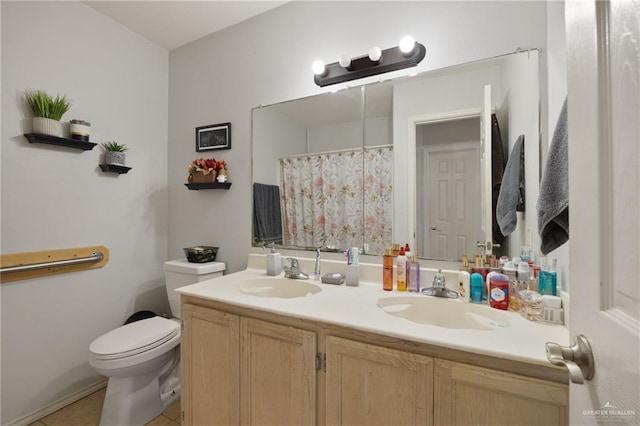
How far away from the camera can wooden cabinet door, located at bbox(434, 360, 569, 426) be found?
2.35ft

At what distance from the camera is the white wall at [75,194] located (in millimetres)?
1512

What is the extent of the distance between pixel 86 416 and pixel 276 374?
142cm

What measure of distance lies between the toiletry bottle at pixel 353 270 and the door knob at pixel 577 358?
37.8 inches

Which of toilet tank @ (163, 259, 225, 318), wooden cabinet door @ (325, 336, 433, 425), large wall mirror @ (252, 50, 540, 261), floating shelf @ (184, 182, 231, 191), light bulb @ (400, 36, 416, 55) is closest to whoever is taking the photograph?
wooden cabinet door @ (325, 336, 433, 425)

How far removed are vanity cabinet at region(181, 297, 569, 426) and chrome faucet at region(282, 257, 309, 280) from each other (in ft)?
1.40

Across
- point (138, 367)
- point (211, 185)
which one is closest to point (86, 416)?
point (138, 367)

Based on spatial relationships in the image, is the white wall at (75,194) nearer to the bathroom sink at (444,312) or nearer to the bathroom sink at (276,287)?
the bathroom sink at (276,287)

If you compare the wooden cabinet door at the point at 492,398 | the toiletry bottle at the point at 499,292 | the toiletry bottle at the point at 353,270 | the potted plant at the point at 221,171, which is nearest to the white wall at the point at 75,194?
the potted plant at the point at 221,171

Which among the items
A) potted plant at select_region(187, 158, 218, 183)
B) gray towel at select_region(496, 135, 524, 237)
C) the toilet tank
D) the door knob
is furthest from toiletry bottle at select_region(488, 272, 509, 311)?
potted plant at select_region(187, 158, 218, 183)

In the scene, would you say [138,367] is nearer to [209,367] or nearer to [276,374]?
[209,367]

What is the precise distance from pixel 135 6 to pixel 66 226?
1.45m

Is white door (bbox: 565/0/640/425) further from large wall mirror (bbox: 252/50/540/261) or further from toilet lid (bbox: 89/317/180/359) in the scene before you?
toilet lid (bbox: 89/317/180/359)

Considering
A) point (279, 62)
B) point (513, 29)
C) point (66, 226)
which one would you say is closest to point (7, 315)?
point (66, 226)

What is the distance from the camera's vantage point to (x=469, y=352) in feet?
2.64
